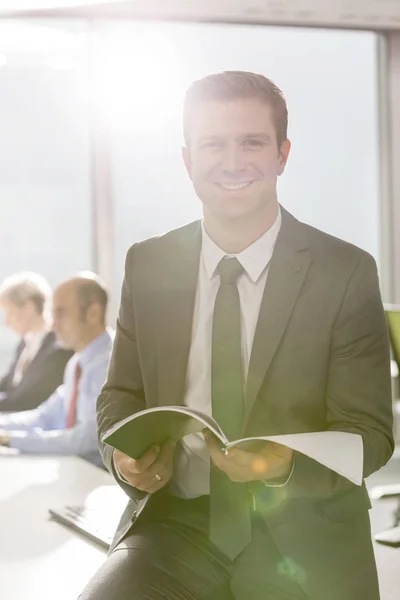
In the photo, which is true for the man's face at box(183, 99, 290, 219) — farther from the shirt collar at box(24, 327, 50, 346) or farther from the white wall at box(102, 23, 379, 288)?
the shirt collar at box(24, 327, 50, 346)

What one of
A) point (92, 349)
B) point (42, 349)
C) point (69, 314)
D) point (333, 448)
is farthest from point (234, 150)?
point (42, 349)

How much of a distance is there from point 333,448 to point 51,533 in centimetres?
81

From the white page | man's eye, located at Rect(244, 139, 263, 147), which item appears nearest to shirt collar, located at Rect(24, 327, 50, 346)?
man's eye, located at Rect(244, 139, 263, 147)

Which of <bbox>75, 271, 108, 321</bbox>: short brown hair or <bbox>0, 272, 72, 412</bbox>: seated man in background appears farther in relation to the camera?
<bbox>0, 272, 72, 412</bbox>: seated man in background

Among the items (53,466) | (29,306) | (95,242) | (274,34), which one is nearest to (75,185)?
(95,242)

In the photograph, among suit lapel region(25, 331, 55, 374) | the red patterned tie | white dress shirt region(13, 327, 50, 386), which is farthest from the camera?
white dress shirt region(13, 327, 50, 386)

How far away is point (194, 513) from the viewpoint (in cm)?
118

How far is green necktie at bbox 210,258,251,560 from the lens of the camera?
1.10 meters

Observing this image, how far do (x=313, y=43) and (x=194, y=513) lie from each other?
134 inches

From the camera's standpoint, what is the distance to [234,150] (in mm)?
1074

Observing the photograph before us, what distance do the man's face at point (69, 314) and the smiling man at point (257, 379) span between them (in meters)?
1.38

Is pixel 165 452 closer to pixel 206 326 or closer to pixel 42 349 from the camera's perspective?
pixel 206 326

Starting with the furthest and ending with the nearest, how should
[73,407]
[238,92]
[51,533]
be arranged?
[73,407]
[51,533]
[238,92]

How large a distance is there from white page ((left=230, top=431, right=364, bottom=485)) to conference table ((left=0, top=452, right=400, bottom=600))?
0.42 metres
